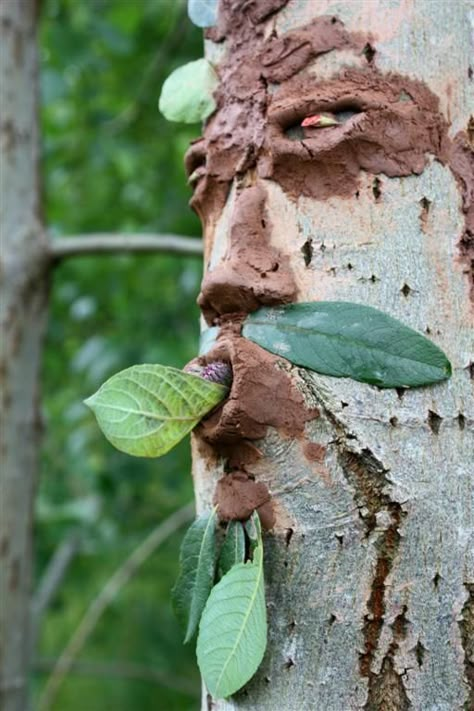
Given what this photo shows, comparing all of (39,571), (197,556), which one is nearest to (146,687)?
(39,571)

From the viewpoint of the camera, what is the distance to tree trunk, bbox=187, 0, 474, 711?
550 millimetres

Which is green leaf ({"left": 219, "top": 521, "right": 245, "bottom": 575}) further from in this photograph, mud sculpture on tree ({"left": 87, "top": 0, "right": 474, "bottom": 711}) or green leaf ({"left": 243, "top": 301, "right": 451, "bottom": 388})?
green leaf ({"left": 243, "top": 301, "right": 451, "bottom": 388})

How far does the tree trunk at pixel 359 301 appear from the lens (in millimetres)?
550

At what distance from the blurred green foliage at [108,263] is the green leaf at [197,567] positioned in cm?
124

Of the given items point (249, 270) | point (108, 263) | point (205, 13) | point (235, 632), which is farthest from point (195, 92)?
point (108, 263)

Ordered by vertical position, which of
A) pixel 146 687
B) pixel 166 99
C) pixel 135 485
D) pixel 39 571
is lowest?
pixel 146 687

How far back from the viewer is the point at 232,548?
0.60m

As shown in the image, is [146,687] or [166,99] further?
[146,687]

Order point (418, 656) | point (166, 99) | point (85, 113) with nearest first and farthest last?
point (418, 656)
point (166, 99)
point (85, 113)

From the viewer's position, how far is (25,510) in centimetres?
162

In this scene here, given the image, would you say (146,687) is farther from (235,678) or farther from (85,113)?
(235,678)

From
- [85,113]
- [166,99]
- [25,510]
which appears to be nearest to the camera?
[166,99]

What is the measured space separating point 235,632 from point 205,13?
48 centimetres

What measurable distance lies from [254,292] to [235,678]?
9.7 inches
